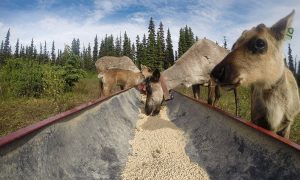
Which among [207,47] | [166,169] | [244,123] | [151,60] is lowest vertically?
[166,169]

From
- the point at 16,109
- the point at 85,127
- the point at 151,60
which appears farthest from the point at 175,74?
the point at 151,60

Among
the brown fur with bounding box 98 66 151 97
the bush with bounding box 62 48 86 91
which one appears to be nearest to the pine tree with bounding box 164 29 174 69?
the bush with bounding box 62 48 86 91

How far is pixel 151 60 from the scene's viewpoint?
74000mm

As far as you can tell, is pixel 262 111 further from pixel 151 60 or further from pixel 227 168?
pixel 151 60

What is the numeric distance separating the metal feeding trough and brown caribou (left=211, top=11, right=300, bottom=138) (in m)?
0.59

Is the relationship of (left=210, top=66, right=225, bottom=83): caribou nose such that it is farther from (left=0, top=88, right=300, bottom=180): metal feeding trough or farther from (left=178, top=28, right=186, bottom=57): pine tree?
(left=178, top=28, right=186, bottom=57): pine tree

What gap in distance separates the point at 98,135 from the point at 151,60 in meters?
70.4

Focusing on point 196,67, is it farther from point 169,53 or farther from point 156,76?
point 169,53

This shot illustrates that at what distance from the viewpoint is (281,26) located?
A: 3891 mm

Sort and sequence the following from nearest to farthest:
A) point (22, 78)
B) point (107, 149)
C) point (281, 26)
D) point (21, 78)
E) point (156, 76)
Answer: point (281, 26) → point (107, 149) → point (156, 76) → point (21, 78) → point (22, 78)

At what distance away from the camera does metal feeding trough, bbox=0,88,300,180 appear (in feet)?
7.04

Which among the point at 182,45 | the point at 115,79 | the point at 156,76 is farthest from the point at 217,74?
the point at 182,45

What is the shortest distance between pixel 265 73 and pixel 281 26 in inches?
26.3

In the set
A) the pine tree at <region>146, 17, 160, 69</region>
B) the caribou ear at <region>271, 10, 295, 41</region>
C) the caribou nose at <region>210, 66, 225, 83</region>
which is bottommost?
the caribou nose at <region>210, 66, 225, 83</region>
